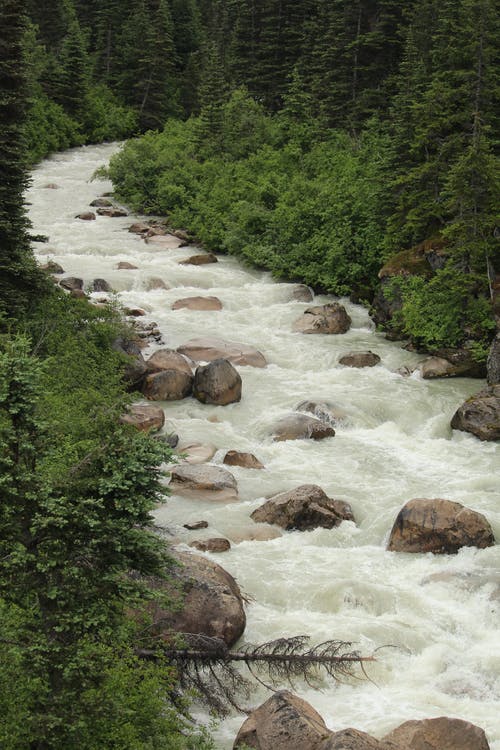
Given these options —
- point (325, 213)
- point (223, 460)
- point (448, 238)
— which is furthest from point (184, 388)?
point (325, 213)

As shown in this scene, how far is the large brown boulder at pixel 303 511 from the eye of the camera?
14953 millimetres

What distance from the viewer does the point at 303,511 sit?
14977mm

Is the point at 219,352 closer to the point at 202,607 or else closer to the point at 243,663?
the point at 202,607

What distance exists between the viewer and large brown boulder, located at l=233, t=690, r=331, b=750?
358 inches

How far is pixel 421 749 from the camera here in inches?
374

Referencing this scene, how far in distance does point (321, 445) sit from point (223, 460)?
90.8 inches

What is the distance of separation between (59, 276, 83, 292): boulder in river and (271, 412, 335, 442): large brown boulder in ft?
30.8

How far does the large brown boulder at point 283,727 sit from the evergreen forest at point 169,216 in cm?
63

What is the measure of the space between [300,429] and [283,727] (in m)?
10.0

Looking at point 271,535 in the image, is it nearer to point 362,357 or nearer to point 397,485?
point 397,485

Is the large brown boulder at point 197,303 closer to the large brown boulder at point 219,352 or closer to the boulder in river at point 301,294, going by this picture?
the boulder in river at point 301,294

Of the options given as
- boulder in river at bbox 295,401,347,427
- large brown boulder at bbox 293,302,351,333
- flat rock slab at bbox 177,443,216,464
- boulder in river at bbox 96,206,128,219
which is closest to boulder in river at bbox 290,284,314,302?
large brown boulder at bbox 293,302,351,333

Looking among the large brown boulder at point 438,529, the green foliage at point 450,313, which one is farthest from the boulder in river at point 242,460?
the green foliage at point 450,313

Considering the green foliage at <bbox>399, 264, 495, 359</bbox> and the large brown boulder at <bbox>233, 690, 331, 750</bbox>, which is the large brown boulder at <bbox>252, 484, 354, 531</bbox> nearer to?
the large brown boulder at <bbox>233, 690, 331, 750</bbox>
